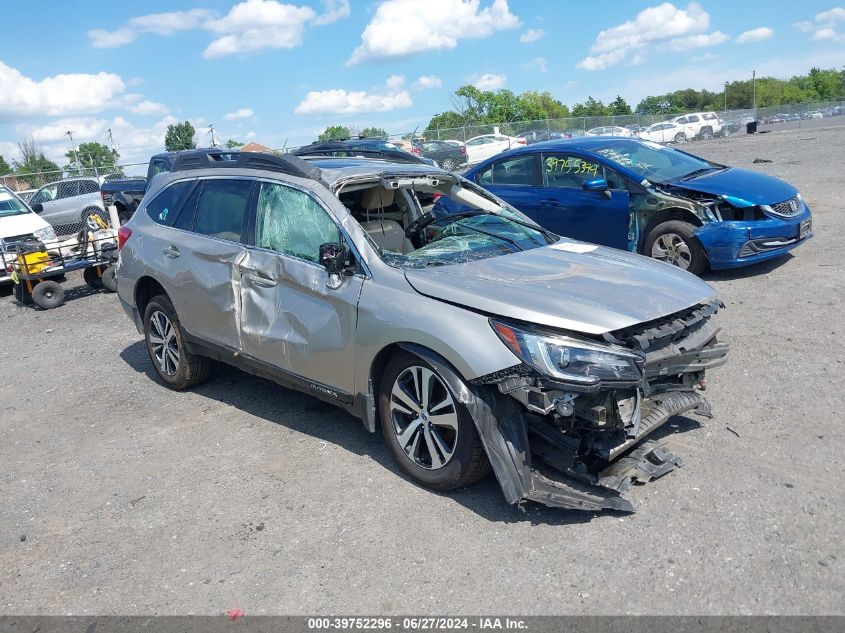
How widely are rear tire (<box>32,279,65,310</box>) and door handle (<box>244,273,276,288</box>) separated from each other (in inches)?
268

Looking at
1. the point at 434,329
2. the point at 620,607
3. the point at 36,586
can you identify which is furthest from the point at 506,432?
the point at 36,586

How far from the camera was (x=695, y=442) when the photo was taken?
4.35m

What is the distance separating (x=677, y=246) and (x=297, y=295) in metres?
5.08

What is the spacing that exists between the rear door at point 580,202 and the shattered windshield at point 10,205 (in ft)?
31.5

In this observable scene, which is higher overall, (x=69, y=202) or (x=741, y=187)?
(x=69, y=202)

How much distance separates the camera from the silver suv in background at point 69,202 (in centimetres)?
1911

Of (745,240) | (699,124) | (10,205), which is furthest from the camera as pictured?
(699,124)

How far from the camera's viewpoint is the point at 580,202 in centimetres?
852

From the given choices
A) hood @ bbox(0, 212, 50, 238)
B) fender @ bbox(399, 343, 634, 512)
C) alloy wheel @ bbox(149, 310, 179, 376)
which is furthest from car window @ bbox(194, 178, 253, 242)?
hood @ bbox(0, 212, 50, 238)

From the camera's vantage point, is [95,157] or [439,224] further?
[95,157]

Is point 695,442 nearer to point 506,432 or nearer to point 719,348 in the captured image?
point 719,348

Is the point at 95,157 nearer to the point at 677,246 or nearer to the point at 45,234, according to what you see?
the point at 45,234

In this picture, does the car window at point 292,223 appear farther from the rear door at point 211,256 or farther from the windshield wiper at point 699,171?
the windshield wiper at point 699,171

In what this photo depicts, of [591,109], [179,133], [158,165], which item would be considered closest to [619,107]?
[591,109]
